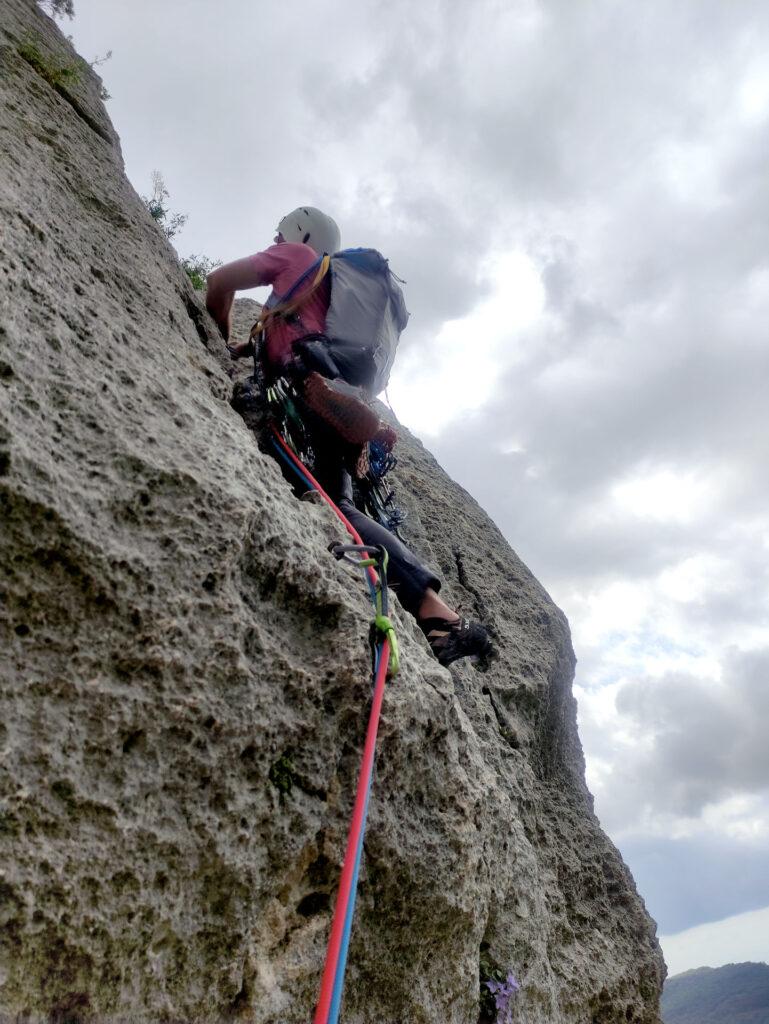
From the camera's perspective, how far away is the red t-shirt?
16.9 ft

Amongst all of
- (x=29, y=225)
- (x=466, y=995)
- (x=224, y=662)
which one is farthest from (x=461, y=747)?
(x=29, y=225)

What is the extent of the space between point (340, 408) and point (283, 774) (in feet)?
8.44

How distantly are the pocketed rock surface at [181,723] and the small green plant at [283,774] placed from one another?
0.03 feet

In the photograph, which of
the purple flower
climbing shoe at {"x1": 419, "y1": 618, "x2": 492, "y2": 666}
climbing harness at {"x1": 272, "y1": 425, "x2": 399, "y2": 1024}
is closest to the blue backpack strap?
climbing harness at {"x1": 272, "y1": 425, "x2": 399, "y2": 1024}

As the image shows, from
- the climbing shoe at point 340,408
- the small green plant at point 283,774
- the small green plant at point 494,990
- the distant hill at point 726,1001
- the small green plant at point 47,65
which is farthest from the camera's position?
the distant hill at point 726,1001

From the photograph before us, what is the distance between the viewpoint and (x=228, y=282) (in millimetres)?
5484

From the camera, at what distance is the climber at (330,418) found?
415 cm

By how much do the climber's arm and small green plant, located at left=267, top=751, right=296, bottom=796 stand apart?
12.7 ft

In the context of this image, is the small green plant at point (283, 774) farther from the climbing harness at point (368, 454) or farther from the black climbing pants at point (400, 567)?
the climbing harness at point (368, 454)

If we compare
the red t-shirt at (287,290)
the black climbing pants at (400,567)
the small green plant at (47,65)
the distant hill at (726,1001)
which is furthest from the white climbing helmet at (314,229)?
the distant hill at (726,1001)

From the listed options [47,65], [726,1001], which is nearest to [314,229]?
[47,65]

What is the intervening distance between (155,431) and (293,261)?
10.4ft

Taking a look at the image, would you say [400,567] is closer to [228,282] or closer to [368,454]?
[368,454]

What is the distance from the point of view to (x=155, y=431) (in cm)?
284
